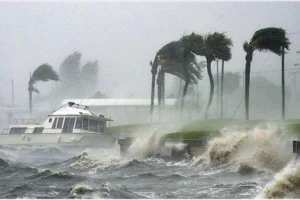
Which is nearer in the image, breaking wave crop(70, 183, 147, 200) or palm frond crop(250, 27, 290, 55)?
breaking wave crop(70, 183, 147, 200)

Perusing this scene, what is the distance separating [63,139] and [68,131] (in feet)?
3.52

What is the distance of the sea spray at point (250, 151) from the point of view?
71.1ft

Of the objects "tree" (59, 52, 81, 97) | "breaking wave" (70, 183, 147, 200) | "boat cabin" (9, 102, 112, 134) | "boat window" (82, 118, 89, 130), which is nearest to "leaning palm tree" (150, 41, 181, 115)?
"boat cabin" (9, 102, 112, 134)

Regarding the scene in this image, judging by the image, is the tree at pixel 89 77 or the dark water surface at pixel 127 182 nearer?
the dark water surface at pixel 127 182

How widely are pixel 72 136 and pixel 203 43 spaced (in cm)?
1306

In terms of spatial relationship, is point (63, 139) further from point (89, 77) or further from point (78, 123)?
point (89, 77)

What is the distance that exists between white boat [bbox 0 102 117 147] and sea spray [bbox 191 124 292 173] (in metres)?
20.5

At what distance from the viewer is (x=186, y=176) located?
847 inches

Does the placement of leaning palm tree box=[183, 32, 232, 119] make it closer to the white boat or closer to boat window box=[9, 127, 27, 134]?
the white boat

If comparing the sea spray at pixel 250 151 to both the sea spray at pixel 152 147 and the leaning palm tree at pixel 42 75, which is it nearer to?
the sea spray at pixel 152 147

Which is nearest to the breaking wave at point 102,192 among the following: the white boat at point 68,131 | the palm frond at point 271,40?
the palm frond at point 271,40

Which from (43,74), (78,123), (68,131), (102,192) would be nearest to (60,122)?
(68,131)

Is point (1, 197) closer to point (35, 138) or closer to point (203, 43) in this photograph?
point (35, 138)

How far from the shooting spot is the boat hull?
152 ft
